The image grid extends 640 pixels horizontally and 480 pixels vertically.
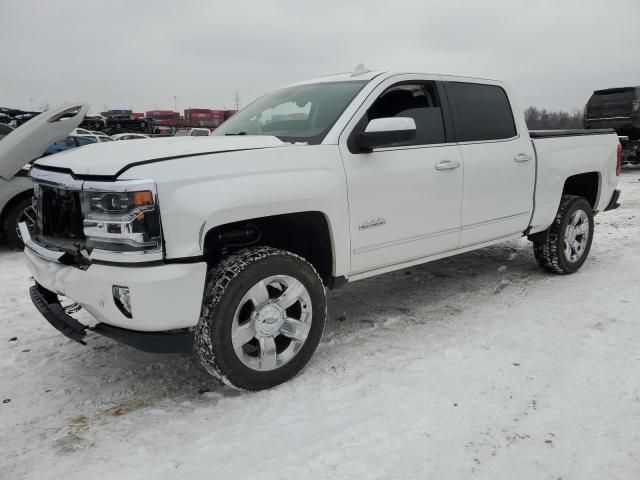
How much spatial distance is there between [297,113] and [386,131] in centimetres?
83

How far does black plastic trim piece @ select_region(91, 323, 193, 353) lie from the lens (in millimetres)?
2611

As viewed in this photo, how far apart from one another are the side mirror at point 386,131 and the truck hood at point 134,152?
52cm

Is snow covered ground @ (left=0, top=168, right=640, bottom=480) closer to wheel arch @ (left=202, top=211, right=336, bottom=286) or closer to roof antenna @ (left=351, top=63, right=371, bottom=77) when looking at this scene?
wheel arch @ (left=202, top=211, right=336, bottom=286)

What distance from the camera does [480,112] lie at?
4250 mm

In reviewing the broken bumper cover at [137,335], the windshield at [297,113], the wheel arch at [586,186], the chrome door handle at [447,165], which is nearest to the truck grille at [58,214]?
the broken bumper cover at [137,335]

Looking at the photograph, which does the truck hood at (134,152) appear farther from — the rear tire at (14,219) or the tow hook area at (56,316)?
the rear tire at (14,219)

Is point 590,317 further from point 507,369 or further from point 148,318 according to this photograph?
point 148,318

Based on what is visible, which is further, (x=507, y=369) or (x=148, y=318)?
(x=507, y=369)

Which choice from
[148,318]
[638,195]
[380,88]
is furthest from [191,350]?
[638,195]

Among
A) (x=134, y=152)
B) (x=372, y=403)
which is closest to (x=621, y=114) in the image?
(x=372, y=403)

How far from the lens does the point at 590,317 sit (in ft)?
13.1

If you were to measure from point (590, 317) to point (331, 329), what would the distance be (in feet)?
6.51

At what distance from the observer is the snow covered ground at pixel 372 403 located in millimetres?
2324

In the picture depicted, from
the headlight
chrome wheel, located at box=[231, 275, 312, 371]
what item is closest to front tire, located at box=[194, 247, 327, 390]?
chrome wheel, located at box=[231, 275, 312, 371]
